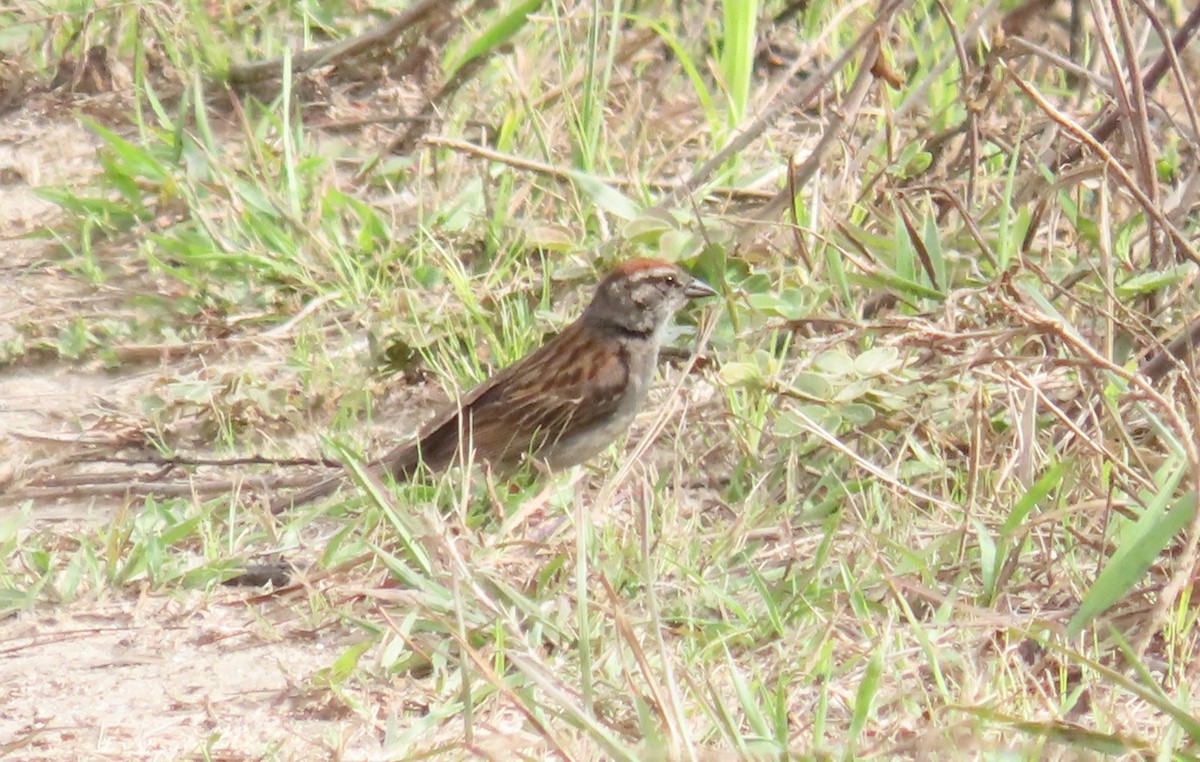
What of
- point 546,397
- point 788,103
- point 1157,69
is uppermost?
point 1157,69

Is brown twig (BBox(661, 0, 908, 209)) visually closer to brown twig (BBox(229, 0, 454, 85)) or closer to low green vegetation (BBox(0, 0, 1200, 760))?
low green vegetation (BBox(0, 0, 1200, 760))

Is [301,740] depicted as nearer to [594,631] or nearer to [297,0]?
[594,631]

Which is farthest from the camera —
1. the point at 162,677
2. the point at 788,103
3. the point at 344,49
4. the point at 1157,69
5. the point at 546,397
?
the point at 344,49

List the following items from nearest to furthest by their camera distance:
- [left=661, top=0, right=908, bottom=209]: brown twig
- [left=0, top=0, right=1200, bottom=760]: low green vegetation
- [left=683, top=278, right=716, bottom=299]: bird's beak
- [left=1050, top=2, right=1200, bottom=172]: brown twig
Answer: [left=0, top=0, right=1200, bottom=760]: low green vegetation < [left=1050, top=2, right=1200, bottom=172]: brown twig < [left=661, top=0, right=908, bottom=209]: brown twig < [left=683, top=278, right=716, bottom=299]: bird's beak

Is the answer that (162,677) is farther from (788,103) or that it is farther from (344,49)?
(344,49)

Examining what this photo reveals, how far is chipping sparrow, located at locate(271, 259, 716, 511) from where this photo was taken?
193 inches

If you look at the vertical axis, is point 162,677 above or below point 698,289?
below

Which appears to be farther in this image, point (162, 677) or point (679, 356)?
point (679, 356)

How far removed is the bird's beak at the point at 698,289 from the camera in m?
5.06

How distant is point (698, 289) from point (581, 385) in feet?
1.42

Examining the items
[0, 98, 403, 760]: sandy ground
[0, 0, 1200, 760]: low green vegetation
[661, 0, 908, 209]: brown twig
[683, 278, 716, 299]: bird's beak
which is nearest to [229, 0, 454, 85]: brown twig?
[0, 0, 1200, 760]: low green vegetation

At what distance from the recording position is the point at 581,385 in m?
4.98

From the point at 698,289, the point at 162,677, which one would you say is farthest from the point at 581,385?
the point at 162,677

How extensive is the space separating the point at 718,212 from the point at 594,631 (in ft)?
7.07
